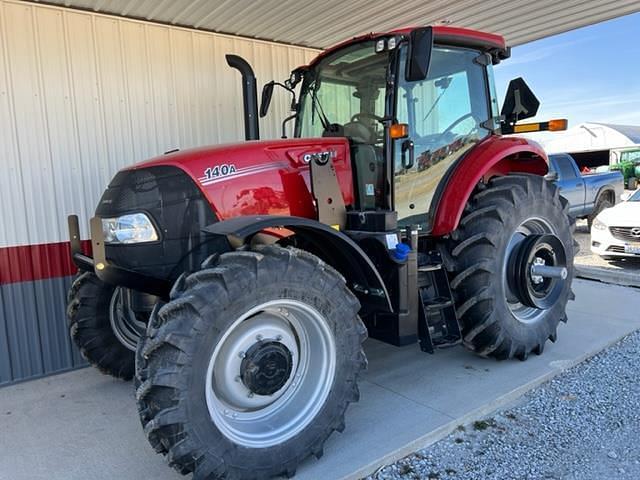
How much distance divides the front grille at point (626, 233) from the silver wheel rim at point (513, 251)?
417cm

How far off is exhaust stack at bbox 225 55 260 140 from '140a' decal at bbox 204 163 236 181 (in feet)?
4.00

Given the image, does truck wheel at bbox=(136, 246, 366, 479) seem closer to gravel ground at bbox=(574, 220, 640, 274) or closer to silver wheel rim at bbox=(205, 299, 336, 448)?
silver wheel rim at bbox=(205, 299, 336, 448)

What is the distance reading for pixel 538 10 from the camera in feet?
15.7

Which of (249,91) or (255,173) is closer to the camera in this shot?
(255,173)

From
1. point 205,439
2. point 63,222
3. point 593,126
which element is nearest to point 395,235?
point 205,439

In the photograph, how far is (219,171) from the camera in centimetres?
280

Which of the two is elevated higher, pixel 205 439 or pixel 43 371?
pixel 205 439

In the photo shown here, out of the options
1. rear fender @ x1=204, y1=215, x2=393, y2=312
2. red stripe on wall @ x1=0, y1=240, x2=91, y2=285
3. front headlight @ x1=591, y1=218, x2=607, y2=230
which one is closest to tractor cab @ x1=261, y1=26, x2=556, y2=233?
rear fender @ x1=204, y1=215, x2=393, y2=312

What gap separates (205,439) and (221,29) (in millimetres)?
4027

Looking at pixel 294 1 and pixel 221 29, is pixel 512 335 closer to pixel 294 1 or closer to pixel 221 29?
pixel 294 1

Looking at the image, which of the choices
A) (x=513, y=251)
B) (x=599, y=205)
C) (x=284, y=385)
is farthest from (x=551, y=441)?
(x=599, y=205)

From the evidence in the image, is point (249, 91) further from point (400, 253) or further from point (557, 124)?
point (557, 124)

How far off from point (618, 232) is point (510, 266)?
4.85 meters

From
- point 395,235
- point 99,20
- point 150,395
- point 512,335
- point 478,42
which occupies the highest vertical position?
point 99,20
